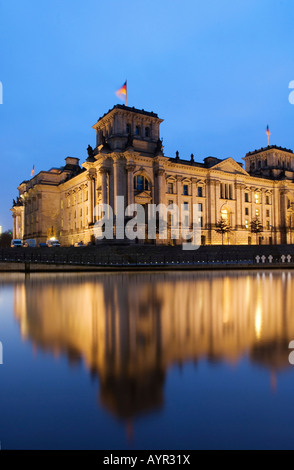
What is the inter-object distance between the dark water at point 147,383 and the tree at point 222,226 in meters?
61.0

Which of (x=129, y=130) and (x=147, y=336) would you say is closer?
(x=147, y=336)

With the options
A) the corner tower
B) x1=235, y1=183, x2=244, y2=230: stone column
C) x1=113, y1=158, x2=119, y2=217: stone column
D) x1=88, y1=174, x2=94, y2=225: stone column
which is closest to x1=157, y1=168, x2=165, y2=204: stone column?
the corner tower

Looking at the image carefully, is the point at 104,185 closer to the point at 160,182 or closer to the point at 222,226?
the point at 160,182

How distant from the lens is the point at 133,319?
29.0ft

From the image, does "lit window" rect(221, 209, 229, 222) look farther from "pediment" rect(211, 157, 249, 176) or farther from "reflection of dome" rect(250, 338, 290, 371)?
"reflection of dome" rect(250, 338, 290, 371)

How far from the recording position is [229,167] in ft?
250

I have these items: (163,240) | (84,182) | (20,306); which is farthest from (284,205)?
(20,306)

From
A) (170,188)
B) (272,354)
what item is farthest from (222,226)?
(272,354)

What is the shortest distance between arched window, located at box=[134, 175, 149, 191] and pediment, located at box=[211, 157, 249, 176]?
57.6 ft

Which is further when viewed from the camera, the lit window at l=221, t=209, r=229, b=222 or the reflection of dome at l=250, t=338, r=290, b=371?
the lit window at l=221, t=209, r=229, b=222

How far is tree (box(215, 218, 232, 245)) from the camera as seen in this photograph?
68.6m

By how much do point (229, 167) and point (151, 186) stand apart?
75.1 ft

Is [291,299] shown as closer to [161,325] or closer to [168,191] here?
[161,325]

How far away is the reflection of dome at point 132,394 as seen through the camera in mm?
3635
